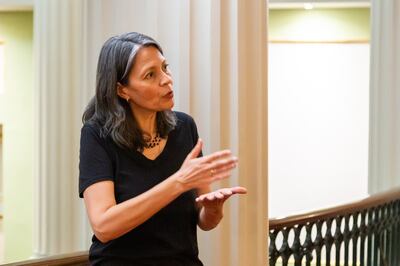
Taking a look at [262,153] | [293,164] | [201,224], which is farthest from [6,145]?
[201,224]

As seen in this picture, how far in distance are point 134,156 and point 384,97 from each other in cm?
424

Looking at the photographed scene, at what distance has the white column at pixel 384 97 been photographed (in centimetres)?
580

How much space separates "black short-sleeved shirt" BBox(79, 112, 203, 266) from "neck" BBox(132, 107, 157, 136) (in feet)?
0.28

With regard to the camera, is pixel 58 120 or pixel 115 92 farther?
pixel 58 120

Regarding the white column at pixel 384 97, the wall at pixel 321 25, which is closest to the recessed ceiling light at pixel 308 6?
the wall at pixel 321 25

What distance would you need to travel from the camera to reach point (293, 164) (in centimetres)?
905

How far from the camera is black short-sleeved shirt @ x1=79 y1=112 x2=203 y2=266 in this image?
6.42 feet

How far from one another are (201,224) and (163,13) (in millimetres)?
961

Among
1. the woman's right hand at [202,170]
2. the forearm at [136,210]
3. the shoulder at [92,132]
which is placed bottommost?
the forearm at [136,210]

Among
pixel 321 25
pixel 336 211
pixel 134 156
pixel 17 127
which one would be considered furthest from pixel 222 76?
pixel 17 127

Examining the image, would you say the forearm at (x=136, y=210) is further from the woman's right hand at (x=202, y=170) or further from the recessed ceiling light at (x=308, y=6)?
the recessed ceiling light at (x=308, y=6)

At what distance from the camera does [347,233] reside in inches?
171

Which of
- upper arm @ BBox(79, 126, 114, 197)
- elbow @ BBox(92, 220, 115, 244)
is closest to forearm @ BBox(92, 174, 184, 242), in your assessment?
elbow @ BBox(92, 220, 115, 244)

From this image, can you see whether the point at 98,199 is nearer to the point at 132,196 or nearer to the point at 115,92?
the point at 132,196
